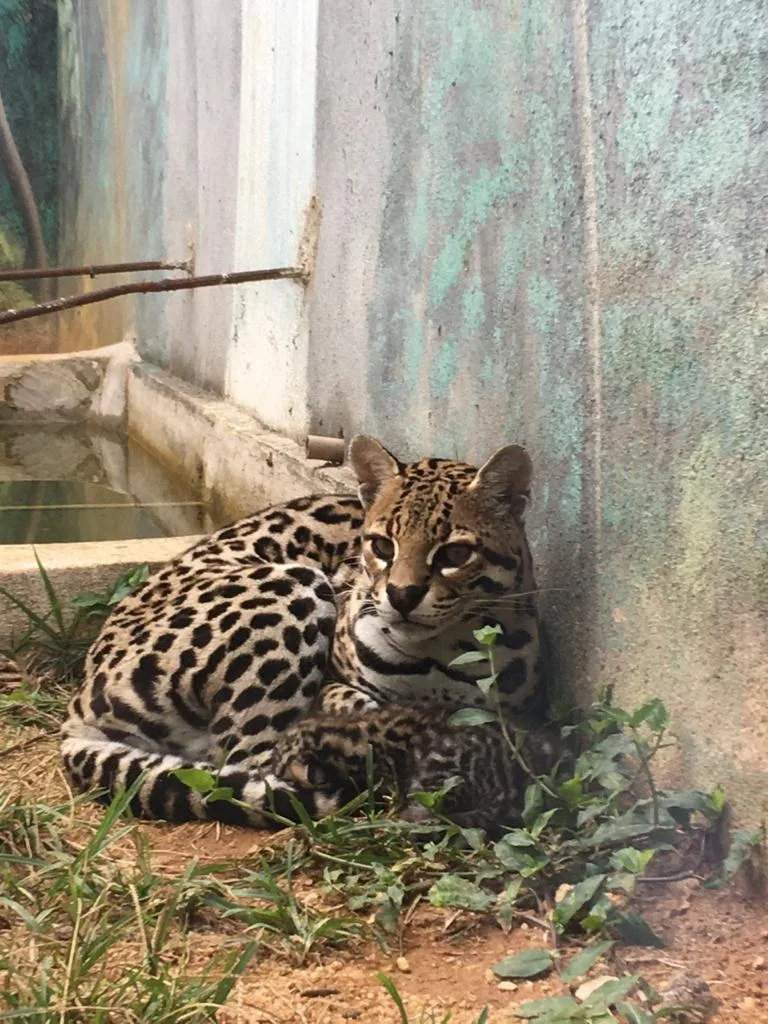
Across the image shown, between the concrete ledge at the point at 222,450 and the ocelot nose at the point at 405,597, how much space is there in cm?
173

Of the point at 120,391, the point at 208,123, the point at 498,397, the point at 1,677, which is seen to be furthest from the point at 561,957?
the point at 120,391

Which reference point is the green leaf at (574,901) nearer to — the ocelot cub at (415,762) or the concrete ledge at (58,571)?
the ocelot cub at (415,762)

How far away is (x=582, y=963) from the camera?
2637mm

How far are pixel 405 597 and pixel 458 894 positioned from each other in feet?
2.77

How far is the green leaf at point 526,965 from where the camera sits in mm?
2732

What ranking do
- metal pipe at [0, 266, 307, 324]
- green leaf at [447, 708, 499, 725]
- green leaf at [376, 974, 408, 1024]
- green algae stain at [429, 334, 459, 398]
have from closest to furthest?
green leaf at [376, 974, 408, 1024]
green leaf at [447, 708, 499, 725]
green algae stain at [429, 334, 459, 398]
metal pipe at [0, 266, 307, 324]

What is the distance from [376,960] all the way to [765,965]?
857 mm

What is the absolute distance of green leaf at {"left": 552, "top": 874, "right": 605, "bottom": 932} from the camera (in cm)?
284

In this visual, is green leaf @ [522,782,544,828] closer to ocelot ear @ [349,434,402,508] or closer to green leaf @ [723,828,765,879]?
green leaf @ [723,828,765,879]

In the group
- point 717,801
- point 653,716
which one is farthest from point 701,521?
point 717,801

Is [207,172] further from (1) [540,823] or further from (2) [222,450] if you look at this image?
(1) [540,823]

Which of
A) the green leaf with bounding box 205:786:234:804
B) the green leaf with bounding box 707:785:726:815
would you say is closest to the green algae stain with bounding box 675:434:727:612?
the green leaf with bounding box 707:785:726:815

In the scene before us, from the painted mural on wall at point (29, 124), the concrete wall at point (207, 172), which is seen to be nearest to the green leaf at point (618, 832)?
the concrete wall at point (207, 172)

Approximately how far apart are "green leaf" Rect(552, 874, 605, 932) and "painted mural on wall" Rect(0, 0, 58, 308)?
15.8 m
